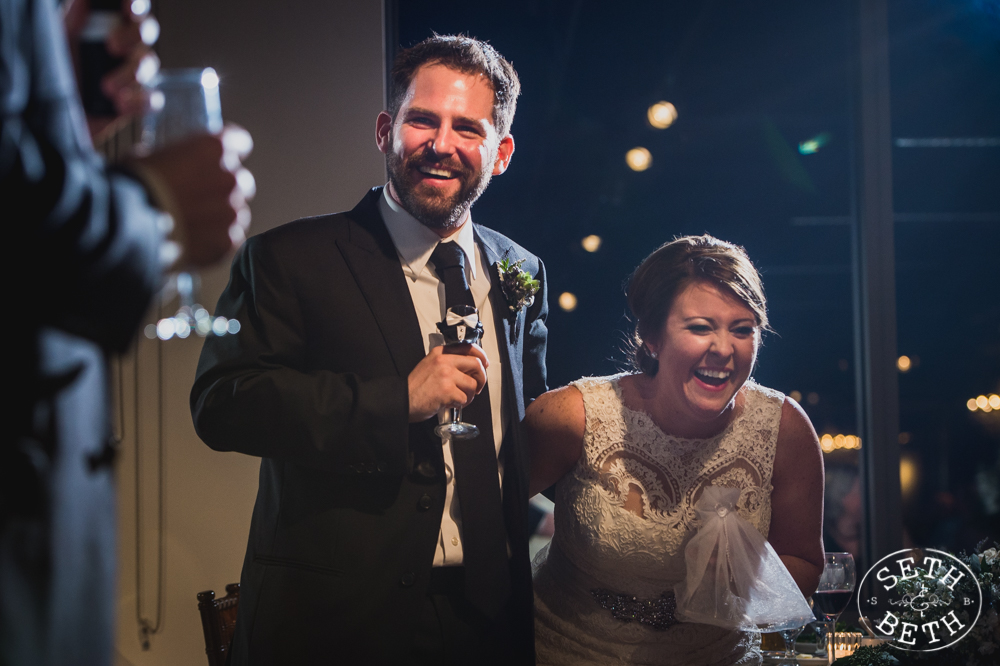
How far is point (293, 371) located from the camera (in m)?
1.73

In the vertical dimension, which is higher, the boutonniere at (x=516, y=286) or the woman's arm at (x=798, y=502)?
the boutonniere at (x=516, y=286)

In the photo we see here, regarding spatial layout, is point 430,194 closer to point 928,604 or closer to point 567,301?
point 567,301

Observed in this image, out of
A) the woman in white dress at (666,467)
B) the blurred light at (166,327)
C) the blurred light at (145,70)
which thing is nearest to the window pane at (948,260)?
the woman in white dress at (666,467)

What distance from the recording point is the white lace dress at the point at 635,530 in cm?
217

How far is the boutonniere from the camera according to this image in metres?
2.08

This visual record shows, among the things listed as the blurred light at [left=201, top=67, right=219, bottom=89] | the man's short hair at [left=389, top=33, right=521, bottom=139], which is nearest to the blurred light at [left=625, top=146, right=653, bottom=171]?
the man's short hair at [left=389, top=33, right=521, bottom=139]

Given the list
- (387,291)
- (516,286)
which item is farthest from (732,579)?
(387,291)

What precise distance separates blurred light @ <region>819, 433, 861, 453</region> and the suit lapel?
2.17m

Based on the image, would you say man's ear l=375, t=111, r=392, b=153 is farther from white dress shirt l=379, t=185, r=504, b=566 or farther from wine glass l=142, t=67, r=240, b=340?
wine glass l=142, t=67, r=240, b=340

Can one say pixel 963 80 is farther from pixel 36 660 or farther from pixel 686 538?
pixel 36 660

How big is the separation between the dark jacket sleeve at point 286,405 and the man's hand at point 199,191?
2.87 ft

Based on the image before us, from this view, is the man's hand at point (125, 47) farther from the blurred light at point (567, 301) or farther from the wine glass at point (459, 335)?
the blurred light at point (567, 301)

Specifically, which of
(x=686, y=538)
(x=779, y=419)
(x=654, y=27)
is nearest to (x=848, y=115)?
(x=654, y=27)

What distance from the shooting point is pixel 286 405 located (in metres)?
1.66
